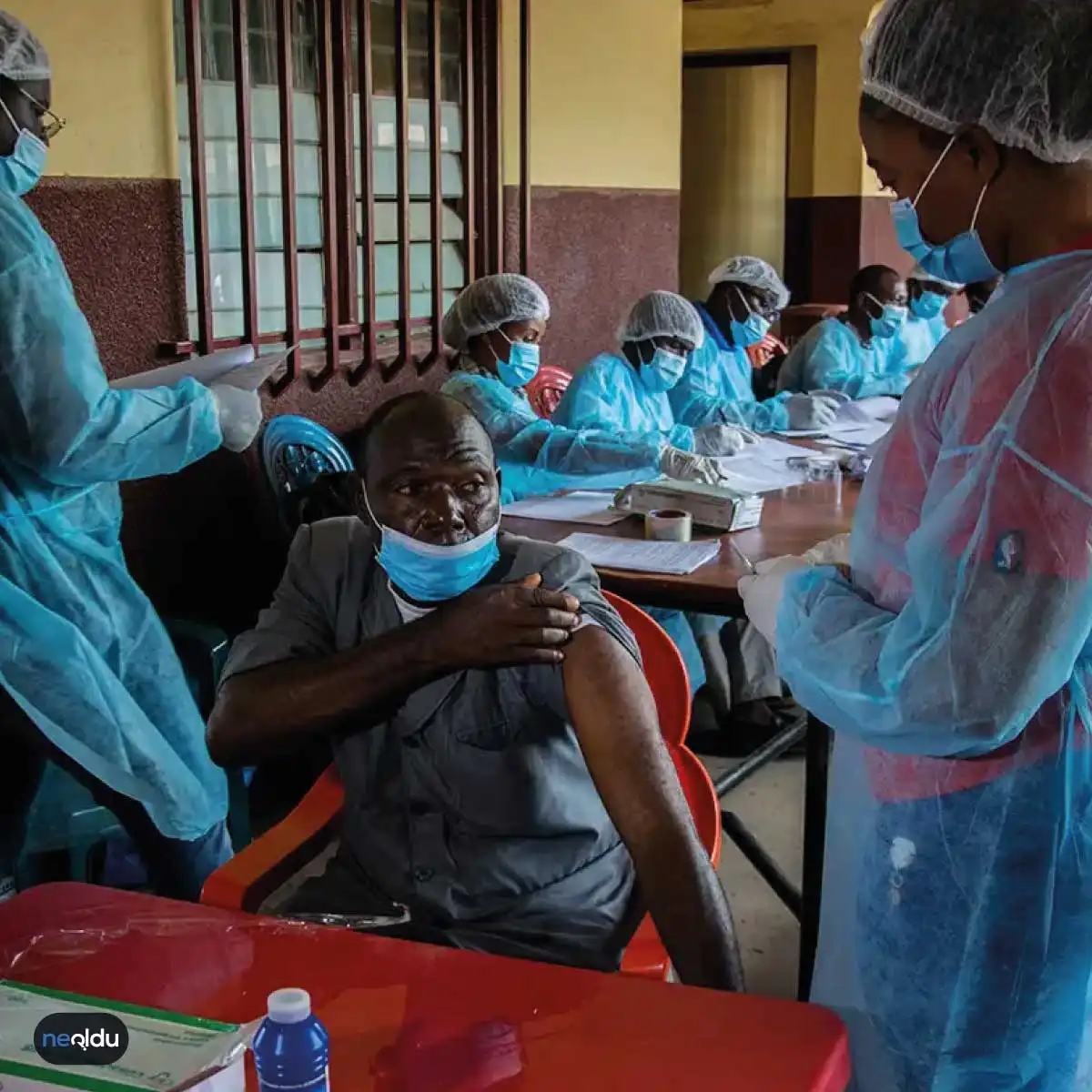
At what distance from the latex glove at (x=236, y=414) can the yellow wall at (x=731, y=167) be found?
572 cm

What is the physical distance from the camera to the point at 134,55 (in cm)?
294

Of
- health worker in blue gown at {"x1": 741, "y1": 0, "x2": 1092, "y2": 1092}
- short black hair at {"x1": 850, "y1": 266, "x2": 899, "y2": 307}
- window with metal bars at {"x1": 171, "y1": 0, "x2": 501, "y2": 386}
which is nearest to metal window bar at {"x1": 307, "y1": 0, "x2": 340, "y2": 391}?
window with metal bars at {"x1": 171, "y1": 0, "x2": 501, "y2": 386}

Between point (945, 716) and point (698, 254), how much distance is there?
7.32 meters

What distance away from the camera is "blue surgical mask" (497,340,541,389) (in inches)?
132

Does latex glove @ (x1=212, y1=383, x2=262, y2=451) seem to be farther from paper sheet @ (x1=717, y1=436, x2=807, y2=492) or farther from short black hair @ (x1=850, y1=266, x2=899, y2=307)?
short black hair @ (x1=850, y1=266, x2=899, y2=307)

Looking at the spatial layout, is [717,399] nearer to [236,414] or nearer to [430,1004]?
[236,414]

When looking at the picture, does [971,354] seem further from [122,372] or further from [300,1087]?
[122,372]

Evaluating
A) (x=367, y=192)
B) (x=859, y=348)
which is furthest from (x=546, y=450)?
(x=859, y=348)

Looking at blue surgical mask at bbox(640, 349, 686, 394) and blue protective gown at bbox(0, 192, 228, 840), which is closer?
blue protective gown at bbox(0, 192, 228, 840)

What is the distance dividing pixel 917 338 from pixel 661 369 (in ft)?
7.61

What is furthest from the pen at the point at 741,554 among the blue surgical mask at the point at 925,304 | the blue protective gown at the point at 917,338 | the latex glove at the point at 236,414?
the blue surgical mask at the point at 925,304

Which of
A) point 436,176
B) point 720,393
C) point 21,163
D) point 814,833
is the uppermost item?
point 436,176

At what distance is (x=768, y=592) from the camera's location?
1.41m

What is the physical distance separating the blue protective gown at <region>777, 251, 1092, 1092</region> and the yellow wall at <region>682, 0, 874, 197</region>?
6104mm
